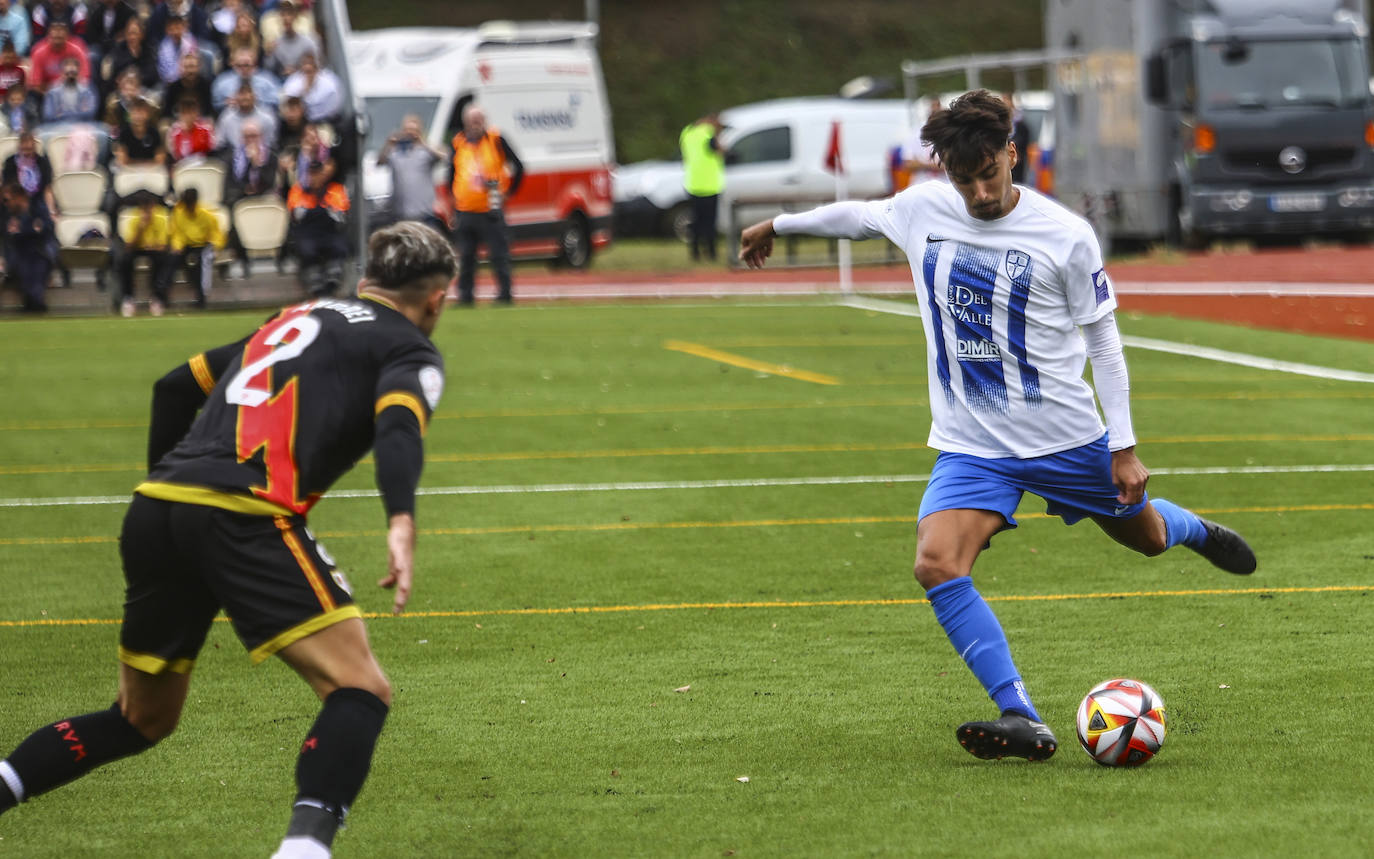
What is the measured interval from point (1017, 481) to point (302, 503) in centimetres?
228

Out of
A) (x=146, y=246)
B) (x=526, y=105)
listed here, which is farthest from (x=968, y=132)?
(x=526, y=105)

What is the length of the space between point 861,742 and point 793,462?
574 cm

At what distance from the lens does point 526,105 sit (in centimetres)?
2745

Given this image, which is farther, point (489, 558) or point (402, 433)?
point (489, 558)

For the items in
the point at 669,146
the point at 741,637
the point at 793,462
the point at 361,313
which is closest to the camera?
the point at 361,313

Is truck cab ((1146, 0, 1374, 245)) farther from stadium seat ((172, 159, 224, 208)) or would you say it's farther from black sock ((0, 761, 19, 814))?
black sock ((0, 761, 19, 814))

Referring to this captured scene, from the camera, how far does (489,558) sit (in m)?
8.82

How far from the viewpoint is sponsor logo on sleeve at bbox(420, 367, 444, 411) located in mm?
4215

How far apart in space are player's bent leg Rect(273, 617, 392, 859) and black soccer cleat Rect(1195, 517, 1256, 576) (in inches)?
129

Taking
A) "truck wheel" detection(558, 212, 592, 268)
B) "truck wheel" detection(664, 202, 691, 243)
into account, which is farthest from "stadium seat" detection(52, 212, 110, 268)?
"truck wheel" detection(664, 202, 691, 243)

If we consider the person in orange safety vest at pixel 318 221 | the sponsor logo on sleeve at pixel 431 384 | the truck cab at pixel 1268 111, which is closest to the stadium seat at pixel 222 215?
the person in orange safety vest at pixel 318 221

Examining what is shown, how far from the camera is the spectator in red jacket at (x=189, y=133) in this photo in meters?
20.8

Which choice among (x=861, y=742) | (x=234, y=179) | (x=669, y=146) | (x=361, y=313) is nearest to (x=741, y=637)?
(x=861, y=742)

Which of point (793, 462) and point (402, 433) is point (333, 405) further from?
point (793, 462)
